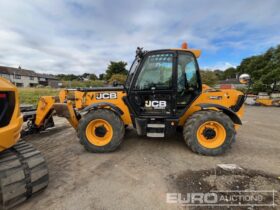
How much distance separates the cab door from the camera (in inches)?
139

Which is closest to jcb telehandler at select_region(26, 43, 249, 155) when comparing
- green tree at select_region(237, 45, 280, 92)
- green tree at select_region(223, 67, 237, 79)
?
green tree at select_region(237, 45, 280, 92)

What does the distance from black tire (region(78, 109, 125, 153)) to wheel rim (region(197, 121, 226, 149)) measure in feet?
5.60

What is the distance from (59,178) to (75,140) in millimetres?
1832

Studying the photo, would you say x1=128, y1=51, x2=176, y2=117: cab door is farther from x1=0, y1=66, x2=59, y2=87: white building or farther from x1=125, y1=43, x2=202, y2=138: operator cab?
x1=0, y1=66, x2=59, y2=87: white building

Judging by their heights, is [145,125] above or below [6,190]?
above

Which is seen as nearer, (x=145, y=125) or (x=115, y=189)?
(x=115, y=189)

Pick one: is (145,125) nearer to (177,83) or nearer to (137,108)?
(137,108)

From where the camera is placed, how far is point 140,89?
3.61m

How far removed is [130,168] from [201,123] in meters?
1.71

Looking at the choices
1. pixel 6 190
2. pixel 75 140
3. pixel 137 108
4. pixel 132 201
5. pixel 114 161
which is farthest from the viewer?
pixel 75 140

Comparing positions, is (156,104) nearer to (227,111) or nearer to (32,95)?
(227,111)

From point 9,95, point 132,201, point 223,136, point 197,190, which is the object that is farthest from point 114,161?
point 223,136

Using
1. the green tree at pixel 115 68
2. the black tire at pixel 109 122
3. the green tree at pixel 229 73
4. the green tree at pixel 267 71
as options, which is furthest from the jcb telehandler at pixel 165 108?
the green tree at pixel 229 73

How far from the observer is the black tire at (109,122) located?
138 inches
